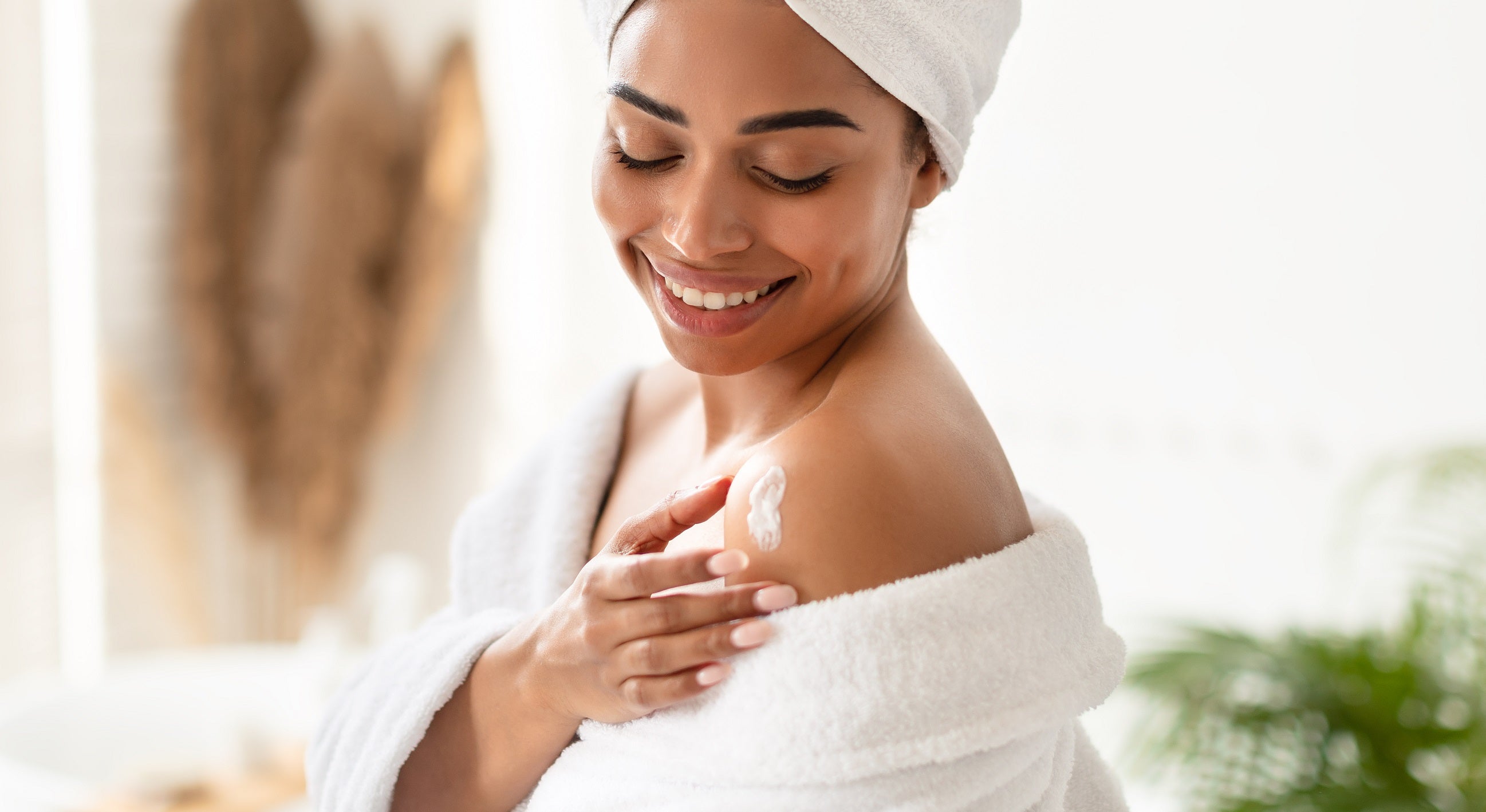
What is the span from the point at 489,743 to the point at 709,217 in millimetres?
350

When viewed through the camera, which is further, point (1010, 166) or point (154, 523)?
point (154, 523)

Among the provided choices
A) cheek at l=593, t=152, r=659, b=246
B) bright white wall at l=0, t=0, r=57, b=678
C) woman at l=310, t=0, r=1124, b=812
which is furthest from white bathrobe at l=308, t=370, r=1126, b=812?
bright white wall at l=0, t=0, r=57, b=678

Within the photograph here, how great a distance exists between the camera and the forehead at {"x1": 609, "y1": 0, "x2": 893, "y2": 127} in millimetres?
646

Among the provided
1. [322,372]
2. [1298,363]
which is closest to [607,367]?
[322,372]

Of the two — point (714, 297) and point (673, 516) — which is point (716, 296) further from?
point (673, 516)

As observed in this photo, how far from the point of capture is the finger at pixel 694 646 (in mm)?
615

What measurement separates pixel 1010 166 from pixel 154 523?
1885 millimetres

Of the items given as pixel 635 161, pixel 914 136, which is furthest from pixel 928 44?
pixel 635 161

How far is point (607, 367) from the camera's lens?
2.40 meters

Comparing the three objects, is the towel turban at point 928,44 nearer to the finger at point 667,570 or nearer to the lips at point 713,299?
the lips at point 713,299

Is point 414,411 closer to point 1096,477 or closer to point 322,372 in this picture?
point 322,372

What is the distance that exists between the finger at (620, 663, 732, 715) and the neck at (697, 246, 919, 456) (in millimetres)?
193

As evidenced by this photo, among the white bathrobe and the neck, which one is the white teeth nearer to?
the neck

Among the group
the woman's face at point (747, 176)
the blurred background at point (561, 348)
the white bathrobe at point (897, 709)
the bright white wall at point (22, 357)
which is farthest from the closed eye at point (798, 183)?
the bright white wall at point (22, 357)
